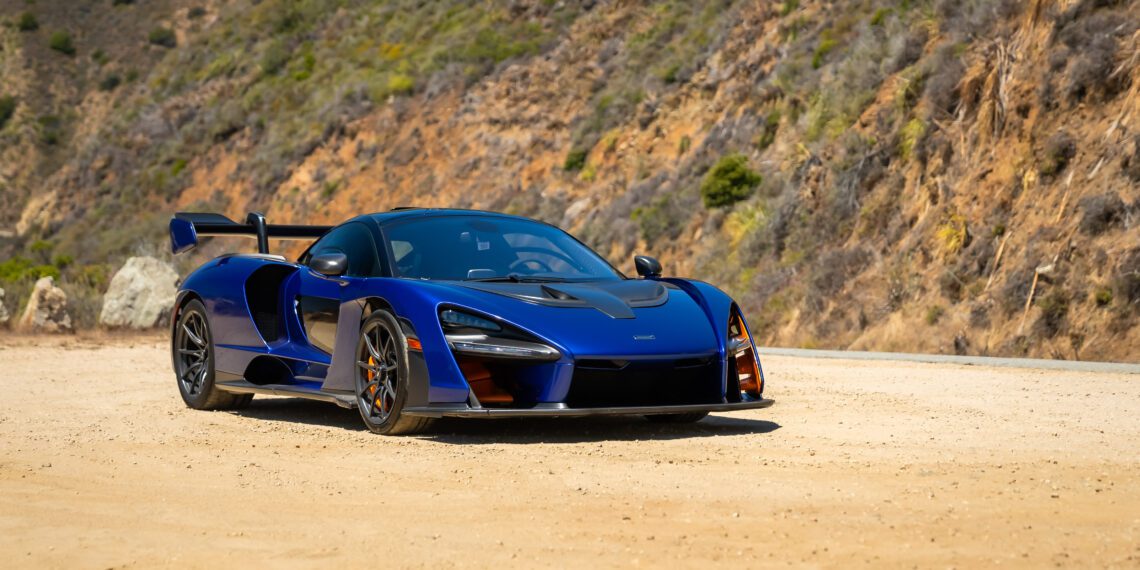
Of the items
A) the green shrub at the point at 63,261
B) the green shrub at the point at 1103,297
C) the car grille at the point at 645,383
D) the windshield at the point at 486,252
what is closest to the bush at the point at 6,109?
the green shrub at the point at 63,261

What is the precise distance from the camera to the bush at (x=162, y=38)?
80.0 metres

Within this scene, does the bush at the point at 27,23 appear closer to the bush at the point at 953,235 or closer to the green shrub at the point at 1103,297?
the bush at the point at 953,235

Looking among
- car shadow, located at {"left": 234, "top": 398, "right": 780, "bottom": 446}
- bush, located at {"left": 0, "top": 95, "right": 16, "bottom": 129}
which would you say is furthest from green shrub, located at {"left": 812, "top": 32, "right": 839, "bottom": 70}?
bush, located at {"left": 0, "top": 95, "right": 16, "bottom": 129}

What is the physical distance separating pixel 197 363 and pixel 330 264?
91.0 inches

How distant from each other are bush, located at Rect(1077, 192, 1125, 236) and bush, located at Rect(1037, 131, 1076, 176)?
1.49 metres

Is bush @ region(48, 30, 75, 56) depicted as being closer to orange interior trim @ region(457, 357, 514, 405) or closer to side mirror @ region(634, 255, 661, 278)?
side mirror @ region(634, 255, 661, 278)

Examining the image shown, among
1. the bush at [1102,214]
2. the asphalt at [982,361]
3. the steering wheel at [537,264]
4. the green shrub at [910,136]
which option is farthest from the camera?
the green shrub at [910,136]

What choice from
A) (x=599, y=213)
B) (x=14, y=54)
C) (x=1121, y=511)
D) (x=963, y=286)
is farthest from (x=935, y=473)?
(x=14, y=54)

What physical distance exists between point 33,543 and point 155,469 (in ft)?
6.47

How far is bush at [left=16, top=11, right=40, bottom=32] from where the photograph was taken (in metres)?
81.2

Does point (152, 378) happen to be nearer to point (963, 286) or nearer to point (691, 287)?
point (691, 287)

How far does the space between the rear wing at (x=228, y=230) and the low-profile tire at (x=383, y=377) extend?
225 centimetres

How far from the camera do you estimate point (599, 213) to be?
109ft

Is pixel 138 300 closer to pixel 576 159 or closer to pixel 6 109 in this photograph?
pixel 576 159
